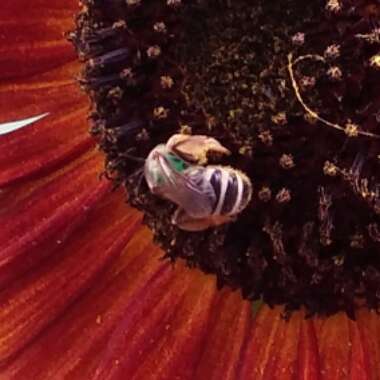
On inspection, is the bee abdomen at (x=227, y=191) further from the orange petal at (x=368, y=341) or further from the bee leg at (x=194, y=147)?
the orange petal at (x=368, y=341)

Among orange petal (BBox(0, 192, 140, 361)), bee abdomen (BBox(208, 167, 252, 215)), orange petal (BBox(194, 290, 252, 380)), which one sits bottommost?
orange petal (BBox(194, 290, 252, 380))

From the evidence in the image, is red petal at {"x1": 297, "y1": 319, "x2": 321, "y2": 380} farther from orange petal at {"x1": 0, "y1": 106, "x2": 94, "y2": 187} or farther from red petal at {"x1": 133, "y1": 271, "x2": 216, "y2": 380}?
orange petal at {"x1": 0, "y1": 106, "x2": 94, "y2": 187}

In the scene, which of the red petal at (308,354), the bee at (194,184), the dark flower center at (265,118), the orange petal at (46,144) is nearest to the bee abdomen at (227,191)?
the bee at (194,184)

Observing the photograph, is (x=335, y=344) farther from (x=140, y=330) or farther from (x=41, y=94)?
(x=41, y=94)

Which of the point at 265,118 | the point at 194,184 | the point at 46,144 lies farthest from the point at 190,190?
the point at 46,144

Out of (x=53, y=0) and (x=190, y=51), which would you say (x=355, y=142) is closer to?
(x=190, y=51)

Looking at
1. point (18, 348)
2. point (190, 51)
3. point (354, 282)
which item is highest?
point (190, 51)

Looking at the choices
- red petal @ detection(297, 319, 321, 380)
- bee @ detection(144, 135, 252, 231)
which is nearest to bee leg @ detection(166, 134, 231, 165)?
bee @ detection(144, 135, 252, 231)

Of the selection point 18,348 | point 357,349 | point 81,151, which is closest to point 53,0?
point 81,151
